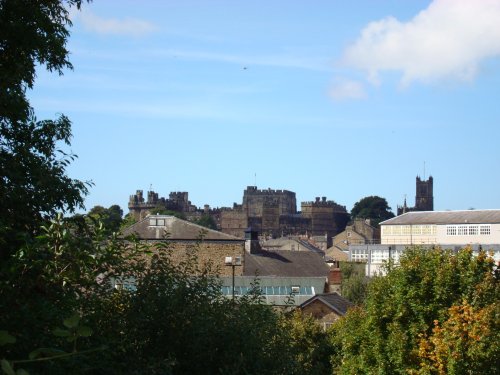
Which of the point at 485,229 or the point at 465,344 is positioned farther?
the point at 485,229

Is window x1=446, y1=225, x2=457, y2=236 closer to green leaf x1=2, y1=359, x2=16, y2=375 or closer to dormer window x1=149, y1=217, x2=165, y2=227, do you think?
dormer window x1=149, y1=217, x2=165, y2=227

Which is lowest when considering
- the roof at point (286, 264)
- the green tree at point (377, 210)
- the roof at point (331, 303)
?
the roof at point (331, 303)

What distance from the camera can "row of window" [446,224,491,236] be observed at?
87688mm

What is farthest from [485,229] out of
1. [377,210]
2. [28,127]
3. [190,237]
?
[377,210]

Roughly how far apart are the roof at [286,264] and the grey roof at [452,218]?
64.9 ft

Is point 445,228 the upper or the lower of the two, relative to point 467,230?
upper

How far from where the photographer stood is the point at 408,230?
97.6 metres

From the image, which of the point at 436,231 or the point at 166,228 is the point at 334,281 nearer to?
the point at 166,228

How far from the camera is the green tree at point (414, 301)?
2400cm

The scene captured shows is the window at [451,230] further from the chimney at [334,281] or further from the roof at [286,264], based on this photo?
the chimney at [334,281]

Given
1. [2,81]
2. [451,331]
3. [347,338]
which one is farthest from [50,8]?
[347,338]

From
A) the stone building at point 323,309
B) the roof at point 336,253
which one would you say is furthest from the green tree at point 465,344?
the roof at point 336,253

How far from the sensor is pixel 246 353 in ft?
36.5

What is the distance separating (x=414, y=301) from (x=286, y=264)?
148 ft
